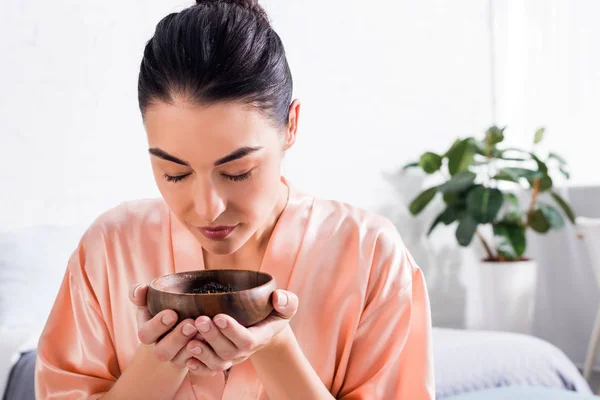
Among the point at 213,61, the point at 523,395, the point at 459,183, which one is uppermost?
the point at 213,61

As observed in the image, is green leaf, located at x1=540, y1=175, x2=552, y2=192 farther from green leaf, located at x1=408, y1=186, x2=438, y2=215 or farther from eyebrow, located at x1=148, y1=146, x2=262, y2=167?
eyebrow, located at x1=148, y1=146, x2=262, y2=167

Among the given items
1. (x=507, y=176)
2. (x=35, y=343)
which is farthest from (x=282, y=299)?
(x=507, y=176)

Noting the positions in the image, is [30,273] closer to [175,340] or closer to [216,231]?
[216,231]

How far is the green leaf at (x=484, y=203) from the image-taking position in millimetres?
3133

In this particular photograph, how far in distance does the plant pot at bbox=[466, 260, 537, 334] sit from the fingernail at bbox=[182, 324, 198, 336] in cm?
275

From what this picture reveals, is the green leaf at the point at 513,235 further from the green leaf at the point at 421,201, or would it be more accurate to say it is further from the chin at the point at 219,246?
the chin at the point at 219,246

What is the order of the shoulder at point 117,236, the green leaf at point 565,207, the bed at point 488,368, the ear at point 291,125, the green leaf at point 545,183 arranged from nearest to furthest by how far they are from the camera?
the ear at point 291,125, the shoulder at point 117,236, the bed at point 488,368, the green leaf at point 545,183, the green leaf at point 565,207

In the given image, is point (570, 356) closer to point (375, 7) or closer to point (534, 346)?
point (534, 346)

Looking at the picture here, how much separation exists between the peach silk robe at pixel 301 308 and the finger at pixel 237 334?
320 mm

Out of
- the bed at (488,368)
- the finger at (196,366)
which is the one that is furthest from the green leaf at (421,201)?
the finger at (196,366)

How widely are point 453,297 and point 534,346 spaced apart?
1.78 metres

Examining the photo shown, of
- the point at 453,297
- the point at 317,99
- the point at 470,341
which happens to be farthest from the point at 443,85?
the point at 470,341

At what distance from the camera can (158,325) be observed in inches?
30.5

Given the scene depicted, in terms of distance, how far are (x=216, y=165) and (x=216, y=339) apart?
0.24 meters
